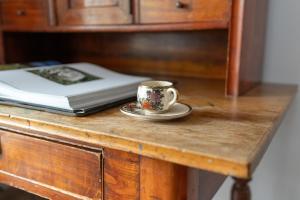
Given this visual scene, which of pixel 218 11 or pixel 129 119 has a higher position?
pixel 218 11

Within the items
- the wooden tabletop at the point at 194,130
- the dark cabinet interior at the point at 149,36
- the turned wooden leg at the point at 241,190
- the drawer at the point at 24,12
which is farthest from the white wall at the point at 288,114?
the drawer at the point at 24,12

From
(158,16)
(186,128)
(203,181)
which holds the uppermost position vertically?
(158,16)

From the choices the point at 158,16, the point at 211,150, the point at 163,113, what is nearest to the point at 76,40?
A: the point at 158,16

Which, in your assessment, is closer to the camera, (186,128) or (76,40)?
(186,128)

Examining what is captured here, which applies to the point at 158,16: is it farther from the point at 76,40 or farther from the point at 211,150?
the point at 76,40

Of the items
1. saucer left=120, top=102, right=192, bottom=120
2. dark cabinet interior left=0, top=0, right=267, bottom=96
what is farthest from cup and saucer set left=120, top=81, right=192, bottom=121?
dark cabinet interior left=0, top=0, right=267, bottom=96

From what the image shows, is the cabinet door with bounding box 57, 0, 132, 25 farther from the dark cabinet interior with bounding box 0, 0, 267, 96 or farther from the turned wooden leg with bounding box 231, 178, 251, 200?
the turned wooden leg with bounding box 231, 178, 251, 200

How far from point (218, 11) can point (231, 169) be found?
17.1 inches

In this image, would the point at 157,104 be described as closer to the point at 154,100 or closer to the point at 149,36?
the point at 154,100

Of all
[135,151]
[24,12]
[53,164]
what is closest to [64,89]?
[53,164]

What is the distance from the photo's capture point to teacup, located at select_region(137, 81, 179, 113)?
1.61 ft

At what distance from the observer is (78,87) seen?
630mm

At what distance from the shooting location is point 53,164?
523mm

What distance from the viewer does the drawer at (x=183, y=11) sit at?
0.67m
